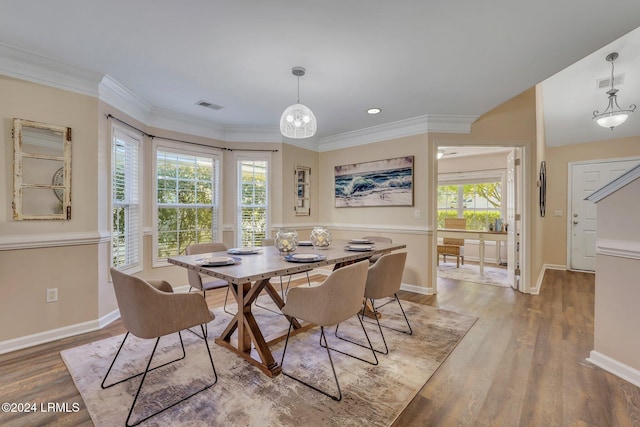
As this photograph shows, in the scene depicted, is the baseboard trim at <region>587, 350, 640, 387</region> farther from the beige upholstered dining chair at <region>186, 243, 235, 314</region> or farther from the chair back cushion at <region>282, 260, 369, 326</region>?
the beige upholstered dining chair at <region>186, 243, 235, 314</region>

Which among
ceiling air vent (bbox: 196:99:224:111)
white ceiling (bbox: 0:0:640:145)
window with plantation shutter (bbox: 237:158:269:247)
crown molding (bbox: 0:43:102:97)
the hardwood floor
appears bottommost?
the hardwood floor

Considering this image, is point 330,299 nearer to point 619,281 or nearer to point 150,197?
point 619,281

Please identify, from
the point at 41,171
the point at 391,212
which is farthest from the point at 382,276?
the point at 41,171

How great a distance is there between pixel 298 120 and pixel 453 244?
4.97 metres

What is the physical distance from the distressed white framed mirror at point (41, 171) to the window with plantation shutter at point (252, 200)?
2.18 metres

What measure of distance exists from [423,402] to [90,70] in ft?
12.4

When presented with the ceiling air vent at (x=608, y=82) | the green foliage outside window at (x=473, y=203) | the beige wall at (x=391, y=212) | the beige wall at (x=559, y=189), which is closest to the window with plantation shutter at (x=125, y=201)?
the beige wall at (x=391, y=212)

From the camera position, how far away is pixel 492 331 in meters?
2.73

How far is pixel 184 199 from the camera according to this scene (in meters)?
4.01

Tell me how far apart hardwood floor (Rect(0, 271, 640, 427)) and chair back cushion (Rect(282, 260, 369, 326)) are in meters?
Result: 0.65

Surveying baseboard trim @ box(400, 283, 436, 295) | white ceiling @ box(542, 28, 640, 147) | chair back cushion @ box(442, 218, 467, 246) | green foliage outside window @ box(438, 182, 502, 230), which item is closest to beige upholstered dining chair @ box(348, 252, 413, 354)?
baseboard trim @ box(400, 283, 436, 295)

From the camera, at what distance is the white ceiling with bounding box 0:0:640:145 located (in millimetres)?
1834

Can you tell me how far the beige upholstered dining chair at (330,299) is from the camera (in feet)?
5.83

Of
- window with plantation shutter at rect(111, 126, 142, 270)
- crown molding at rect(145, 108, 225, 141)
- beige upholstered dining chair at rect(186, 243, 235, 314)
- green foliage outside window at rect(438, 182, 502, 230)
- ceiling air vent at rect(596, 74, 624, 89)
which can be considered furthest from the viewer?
green foliage outside window at rect(438, 182, 502, 230)
